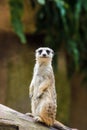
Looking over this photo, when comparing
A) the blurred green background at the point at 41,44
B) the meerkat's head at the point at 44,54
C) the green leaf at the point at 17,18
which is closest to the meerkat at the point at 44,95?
the meerkat's head at the point at 44,54

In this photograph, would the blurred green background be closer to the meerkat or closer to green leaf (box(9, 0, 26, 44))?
green leaf (box(9, 0, 26, 44))

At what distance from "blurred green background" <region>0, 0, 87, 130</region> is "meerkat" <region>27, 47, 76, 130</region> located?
118 inches

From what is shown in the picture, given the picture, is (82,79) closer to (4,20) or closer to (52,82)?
(4,20)

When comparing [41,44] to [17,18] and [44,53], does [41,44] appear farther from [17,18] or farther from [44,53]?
[44,53]

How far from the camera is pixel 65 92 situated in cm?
779

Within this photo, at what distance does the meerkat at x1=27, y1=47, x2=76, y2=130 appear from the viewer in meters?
3.61

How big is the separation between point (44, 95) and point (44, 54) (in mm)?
327

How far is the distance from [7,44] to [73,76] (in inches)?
52.6

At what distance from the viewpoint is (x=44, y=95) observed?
145 inches

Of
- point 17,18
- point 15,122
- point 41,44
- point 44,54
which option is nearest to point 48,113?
point 15,122

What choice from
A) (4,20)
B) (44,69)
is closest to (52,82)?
(44,69)

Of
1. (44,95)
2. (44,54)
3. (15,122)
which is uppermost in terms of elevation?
(44,54)

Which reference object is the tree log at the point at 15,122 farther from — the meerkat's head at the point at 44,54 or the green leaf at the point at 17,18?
the green leaf at the point at 17,18

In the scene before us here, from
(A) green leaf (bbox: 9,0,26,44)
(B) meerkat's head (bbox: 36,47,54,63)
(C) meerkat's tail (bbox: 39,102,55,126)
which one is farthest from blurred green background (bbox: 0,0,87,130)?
(C) meerkat's tail (bbox: 39,102,55,126)
